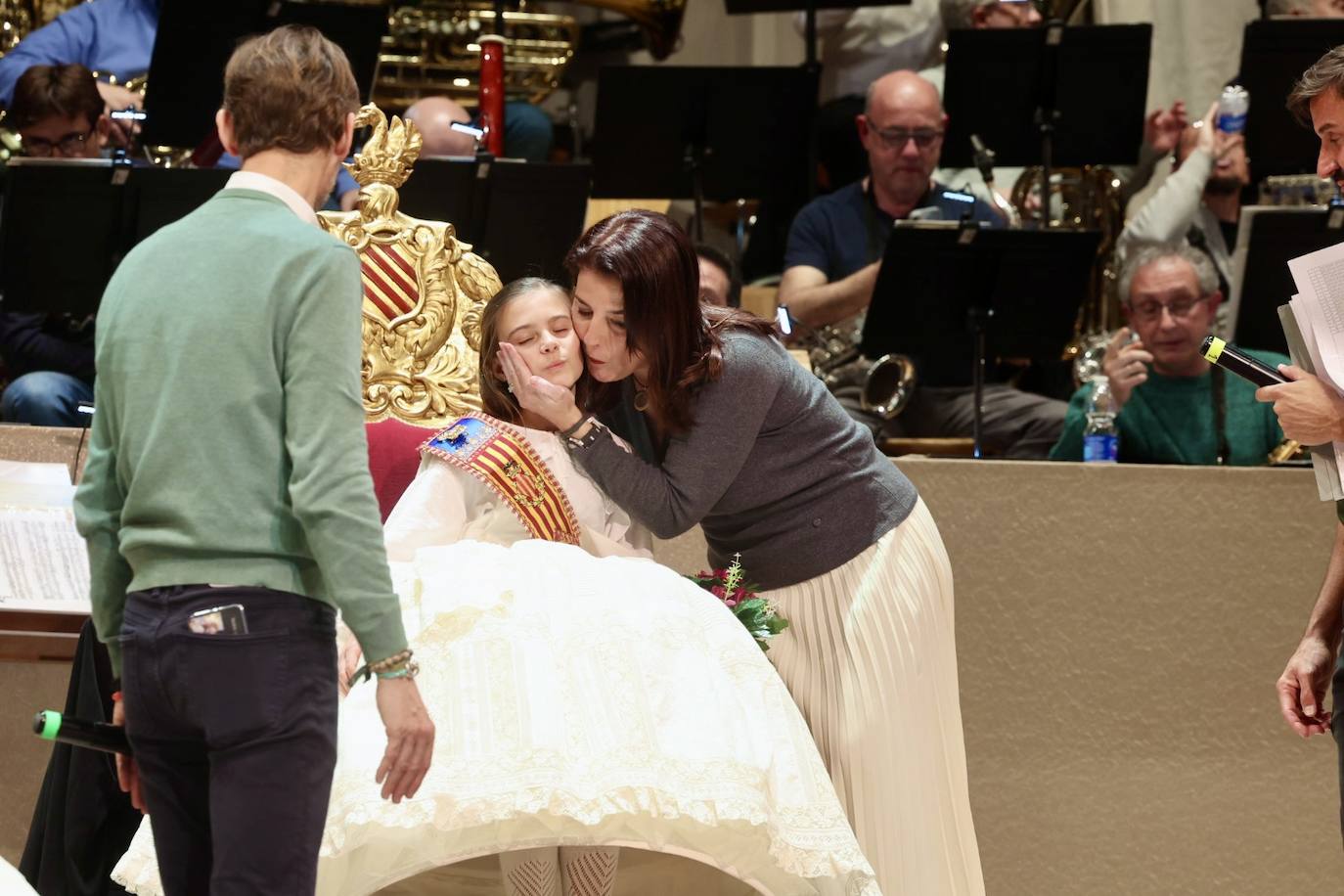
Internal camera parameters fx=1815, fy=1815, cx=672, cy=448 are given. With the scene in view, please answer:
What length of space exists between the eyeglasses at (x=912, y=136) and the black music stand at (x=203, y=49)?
5.02 feet

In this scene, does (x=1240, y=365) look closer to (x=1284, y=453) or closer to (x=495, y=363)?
(x=495, y=363)

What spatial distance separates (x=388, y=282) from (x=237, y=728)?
183 centimetres

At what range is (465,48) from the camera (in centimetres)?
676

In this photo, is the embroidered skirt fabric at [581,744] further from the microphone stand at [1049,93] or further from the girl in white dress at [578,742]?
the microphone stand at [1049,93]

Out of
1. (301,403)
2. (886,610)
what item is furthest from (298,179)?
(886,610)

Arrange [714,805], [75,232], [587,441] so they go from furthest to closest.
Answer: [75,232], [587,441], [714,805]

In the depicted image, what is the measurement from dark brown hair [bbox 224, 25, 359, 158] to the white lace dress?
910 mm

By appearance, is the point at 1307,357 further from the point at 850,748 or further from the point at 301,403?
the point at 301,403

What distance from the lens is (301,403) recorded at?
82.2 inches

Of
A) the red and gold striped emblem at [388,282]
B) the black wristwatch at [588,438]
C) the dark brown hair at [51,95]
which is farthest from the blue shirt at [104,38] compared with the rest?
the black wristwatch at [588,438]

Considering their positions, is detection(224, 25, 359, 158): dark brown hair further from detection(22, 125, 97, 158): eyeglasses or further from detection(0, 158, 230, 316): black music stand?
detection(22, 125, 97, 158): eyeglasses

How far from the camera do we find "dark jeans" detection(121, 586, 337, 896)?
2.05 metres

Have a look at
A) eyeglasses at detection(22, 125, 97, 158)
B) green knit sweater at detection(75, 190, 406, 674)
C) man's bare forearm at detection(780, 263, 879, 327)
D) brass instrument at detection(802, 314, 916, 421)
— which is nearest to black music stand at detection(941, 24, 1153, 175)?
man's bare forearm at detection(780, 263, 879, 327)

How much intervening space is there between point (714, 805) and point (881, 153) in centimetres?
314
